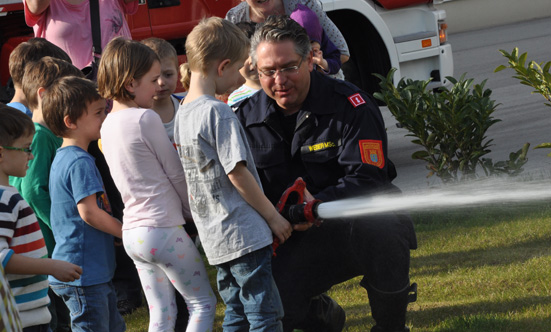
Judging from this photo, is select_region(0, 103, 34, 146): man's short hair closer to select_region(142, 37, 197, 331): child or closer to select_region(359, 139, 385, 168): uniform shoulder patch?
select_region(142, 37, 197, 331): child

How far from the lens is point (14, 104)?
4.53 meters

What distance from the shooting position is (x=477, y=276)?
499 cm

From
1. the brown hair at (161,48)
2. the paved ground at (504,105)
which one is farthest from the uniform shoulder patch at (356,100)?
the paved ground at (504,105)

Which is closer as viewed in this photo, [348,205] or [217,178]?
[217,178]

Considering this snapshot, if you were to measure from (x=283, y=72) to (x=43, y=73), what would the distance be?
1.30 m

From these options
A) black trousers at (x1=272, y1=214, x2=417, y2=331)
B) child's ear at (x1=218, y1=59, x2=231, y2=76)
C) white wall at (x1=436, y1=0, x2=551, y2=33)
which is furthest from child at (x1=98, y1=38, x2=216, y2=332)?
white wall at (x1=436, y1=0, x2=551, y2=33)

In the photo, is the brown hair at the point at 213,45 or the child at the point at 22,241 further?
the brown hair at the point at 213,45

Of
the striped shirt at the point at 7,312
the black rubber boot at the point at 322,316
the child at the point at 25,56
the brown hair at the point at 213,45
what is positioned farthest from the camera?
the child at the point at 25,56

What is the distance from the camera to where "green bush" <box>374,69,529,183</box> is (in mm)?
6188

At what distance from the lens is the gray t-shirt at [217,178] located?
340cm

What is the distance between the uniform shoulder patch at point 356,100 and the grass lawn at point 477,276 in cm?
124

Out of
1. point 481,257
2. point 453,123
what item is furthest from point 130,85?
point 453,123

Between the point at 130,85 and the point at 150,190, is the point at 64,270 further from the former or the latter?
the point at 130,85

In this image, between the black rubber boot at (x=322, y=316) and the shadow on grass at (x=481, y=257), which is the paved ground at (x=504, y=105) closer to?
the shadow on grass at (x=481, y=257)
